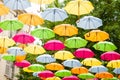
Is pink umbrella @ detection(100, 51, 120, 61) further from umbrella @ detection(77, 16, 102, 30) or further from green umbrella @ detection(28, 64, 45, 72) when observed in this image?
green umbrella @ detection(28, 64, 45, 72)

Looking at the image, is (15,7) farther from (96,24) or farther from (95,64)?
(95,64)

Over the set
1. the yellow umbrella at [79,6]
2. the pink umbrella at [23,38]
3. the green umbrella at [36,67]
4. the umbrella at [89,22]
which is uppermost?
the yellow umbrella at [79,6]

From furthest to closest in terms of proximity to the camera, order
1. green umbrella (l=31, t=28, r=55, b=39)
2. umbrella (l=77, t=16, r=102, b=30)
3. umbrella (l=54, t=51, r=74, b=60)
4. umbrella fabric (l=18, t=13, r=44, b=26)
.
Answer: umbrella (l=54, t=51, r=74, b=60) < green umbrella (l=31, t=28, r=55, b=39) < umbrella (l=77, t=16, r=102, b=30) < umbrella fabric (l=18, t=13, r=44, b=26)

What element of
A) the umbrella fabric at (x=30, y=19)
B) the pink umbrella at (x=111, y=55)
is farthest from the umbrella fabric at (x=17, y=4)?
the pink umbrella at (x=111, y=55)

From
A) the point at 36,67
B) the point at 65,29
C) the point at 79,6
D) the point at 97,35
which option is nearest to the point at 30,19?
the point at 65,29

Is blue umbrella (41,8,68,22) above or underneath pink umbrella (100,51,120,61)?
above

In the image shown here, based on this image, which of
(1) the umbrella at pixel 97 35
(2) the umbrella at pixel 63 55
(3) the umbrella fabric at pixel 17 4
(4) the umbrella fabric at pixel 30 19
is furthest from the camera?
(2) the umbrella at pixel 63 55

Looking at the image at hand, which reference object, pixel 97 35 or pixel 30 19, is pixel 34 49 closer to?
pixel 30 19

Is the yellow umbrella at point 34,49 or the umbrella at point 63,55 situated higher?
the yellow umbrella at point 34,49

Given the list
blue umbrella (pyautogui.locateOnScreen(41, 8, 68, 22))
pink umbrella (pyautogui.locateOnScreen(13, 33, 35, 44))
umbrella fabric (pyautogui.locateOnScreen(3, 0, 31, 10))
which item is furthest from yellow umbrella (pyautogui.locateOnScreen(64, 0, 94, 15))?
pink umbrella (pyautogui.locateOnScreen(13, 33, 35, 44))

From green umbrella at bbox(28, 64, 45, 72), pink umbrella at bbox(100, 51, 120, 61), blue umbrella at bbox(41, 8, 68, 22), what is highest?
blue umbrella at bbox(41, 8, 68, 22)

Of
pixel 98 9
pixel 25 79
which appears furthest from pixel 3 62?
pixel 98 9

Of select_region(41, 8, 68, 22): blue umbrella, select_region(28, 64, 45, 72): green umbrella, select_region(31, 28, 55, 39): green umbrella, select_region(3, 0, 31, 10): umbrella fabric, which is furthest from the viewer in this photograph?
select_region(28, 64, 45, 72): green umbrella

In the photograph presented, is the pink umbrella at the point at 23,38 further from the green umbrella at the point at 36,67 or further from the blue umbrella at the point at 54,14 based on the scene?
the green umbrella at the point at 36,67
